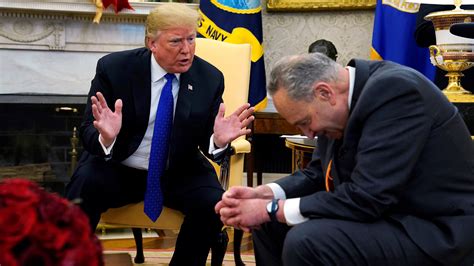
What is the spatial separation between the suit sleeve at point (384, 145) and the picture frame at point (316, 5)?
A: 3.21 m

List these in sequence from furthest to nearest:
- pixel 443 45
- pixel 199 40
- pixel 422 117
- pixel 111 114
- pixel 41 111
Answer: pixel 41 111 → pixel 443 45 → pixel 199 40 → pixel 111 114 → pixel 422 117

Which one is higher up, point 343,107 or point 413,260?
point 343,107

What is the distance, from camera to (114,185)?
2498 millimetres

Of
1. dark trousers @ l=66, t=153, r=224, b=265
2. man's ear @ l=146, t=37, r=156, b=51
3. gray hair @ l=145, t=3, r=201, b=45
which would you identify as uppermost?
gray hair @ l=145, t=3, r=201, b=45

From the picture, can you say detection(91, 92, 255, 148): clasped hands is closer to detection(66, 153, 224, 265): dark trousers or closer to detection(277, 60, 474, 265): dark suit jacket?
detection(66, 153, 224, 265): dark trousers

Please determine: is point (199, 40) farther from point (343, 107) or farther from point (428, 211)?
point (428, 211)

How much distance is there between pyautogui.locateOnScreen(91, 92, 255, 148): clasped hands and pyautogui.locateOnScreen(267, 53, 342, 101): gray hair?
2.11ft

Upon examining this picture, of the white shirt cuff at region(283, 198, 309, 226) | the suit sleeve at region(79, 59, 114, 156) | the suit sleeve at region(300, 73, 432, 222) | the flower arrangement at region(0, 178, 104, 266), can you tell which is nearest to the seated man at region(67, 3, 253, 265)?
the suit sleeve at region(79, 59, 114, 156)

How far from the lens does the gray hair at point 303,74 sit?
5.62 ft

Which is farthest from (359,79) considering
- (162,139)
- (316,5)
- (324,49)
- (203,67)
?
(316,5)

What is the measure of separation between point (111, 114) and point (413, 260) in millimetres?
1195

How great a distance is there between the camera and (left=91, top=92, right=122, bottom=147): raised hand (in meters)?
2.34

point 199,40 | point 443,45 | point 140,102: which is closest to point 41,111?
point 199,40

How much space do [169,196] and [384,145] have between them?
1115 mm
